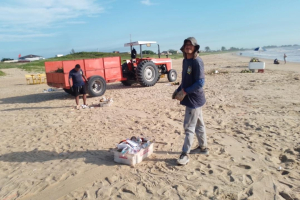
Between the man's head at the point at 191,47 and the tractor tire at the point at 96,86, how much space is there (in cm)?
639

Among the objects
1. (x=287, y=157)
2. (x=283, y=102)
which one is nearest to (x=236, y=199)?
(x=287, y=157)

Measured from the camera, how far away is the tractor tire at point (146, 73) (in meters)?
11.4

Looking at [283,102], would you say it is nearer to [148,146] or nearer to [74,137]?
[148,146]

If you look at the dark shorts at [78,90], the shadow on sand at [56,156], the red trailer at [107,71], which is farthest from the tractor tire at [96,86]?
the shadow on sand at [56,156]

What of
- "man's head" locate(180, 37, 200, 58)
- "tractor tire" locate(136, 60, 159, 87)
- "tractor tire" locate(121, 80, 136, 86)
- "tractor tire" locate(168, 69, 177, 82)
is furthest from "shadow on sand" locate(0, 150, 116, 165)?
"tractor tire" locate(168, 69, 177, 82)

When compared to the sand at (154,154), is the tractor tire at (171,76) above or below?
above

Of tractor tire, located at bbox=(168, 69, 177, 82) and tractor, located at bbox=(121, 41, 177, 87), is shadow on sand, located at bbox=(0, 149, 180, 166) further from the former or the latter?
tractor tire, located at bbox=(168, 69, 177, 82)

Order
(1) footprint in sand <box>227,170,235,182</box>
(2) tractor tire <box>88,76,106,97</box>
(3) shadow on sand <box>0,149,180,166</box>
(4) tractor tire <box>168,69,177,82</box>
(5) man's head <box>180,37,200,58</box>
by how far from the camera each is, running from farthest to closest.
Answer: (4) tractor tire <box>168,69,177,82</box> → (2) tractor tire <box>88,76,106,97</box> → (3) shadow on sand <box>0,149,180,166</box> → (5) man's head <box>180,37,200,58</box> → (1) footprint in sand <box>227,170,235,182</box>

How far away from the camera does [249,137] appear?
4.91 metres

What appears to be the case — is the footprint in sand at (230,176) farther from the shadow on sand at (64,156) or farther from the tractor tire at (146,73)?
the tractor tire at (146,73)

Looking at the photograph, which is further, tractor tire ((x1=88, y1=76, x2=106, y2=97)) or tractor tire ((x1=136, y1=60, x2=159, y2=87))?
tractor tire ((x1=136, y1=60, x2=159, y2=87))

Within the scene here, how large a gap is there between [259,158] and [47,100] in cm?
846

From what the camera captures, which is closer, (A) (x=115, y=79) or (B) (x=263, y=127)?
(B) (x=263, y=127)

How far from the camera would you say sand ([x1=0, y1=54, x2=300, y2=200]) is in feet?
10.8
